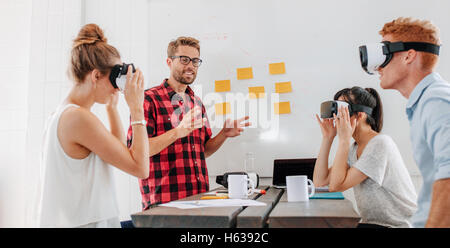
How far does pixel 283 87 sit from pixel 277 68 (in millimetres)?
147

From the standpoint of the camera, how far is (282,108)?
2387 millimetres

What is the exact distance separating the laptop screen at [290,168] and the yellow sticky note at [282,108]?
1.25 ft

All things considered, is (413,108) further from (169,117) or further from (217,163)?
(217,163)

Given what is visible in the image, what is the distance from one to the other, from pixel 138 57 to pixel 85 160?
1683mm

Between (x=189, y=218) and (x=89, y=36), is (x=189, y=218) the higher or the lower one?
the lower one

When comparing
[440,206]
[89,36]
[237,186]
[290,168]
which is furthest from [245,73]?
[440,206]

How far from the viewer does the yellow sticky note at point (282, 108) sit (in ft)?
7.79

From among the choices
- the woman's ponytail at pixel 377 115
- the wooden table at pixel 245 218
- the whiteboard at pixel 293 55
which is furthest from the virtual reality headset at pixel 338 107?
the wooden table at pixel 245 218

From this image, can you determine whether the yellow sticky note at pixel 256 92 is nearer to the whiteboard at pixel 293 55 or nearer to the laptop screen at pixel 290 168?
the whiteboard at pixel 293 55

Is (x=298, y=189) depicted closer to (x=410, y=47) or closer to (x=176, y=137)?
(x=410, y=47)

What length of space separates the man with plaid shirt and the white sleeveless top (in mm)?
588

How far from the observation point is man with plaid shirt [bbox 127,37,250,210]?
1742mm

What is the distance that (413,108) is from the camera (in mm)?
985

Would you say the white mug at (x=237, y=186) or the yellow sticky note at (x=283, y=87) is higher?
the yellow sticky note at (x=283, y=87)
